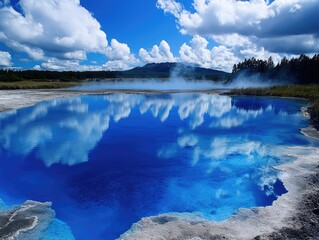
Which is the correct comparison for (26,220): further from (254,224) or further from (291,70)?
(291,70)

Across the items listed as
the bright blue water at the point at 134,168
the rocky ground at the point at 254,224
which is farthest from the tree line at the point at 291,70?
the rocky ground at the point at 254,224

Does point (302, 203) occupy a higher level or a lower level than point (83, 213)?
higher

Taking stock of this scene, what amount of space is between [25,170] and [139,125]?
11.1 meters

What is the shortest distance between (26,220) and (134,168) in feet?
17.2

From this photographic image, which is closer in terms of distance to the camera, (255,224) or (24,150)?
(255,224)

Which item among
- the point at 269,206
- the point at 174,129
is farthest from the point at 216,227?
the point at 174,129

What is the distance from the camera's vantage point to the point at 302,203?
8.14 m

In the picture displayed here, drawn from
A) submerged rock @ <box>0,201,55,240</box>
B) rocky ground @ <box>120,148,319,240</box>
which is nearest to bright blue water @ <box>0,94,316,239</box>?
submerged rock @ <box>0,201,55,240</box>

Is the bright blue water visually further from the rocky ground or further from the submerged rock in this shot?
the rocky ground

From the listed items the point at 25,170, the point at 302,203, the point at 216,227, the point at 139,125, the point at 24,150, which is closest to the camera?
the point at 216,227

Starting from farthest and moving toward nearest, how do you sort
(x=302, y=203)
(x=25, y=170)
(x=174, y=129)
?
1. (x=174, y=129)
2. (x=25, y=170)
3. (x=302, y=203)

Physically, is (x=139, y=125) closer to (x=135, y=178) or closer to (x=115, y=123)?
(x=115, y=123)

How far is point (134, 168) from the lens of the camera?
12.1 m

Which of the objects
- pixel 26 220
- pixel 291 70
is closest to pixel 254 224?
pixel 26 220
